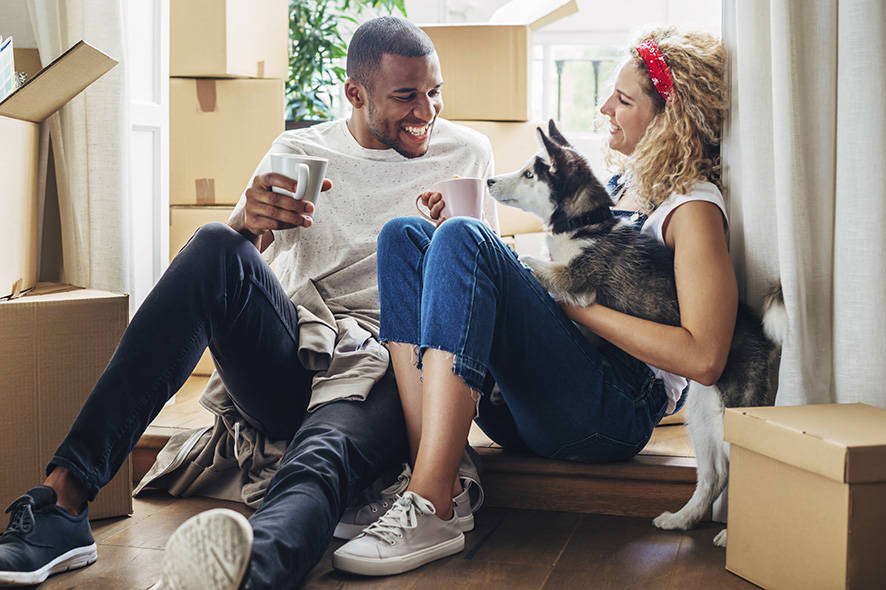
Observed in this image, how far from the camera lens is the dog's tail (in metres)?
1.43

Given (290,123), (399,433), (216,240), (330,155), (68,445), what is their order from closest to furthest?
(68,445), (216,240), (399,433), (330,155), (290,123)

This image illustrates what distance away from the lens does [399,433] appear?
1562mm

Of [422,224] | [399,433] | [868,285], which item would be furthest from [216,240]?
[868,285]

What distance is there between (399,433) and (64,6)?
4.25 feet

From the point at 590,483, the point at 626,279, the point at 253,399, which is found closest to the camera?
the point at 626,279

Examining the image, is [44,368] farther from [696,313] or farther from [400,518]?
[696,313]

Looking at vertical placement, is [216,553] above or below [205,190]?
below

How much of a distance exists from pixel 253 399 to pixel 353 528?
306 mm

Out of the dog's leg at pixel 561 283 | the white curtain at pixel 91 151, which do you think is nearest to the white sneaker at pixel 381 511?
the dog's leg at pixel 561 283

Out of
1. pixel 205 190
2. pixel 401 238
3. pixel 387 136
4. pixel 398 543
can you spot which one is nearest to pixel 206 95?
pixel 205 190

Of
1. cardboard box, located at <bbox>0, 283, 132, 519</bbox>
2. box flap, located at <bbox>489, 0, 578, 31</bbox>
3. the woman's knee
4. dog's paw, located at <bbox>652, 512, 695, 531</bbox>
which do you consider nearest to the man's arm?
the woman's knee

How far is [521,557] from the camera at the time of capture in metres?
1.45

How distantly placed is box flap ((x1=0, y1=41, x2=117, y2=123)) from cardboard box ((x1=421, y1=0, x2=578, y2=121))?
1305 millimetres

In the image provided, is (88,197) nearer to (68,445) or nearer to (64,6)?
(64,6)
